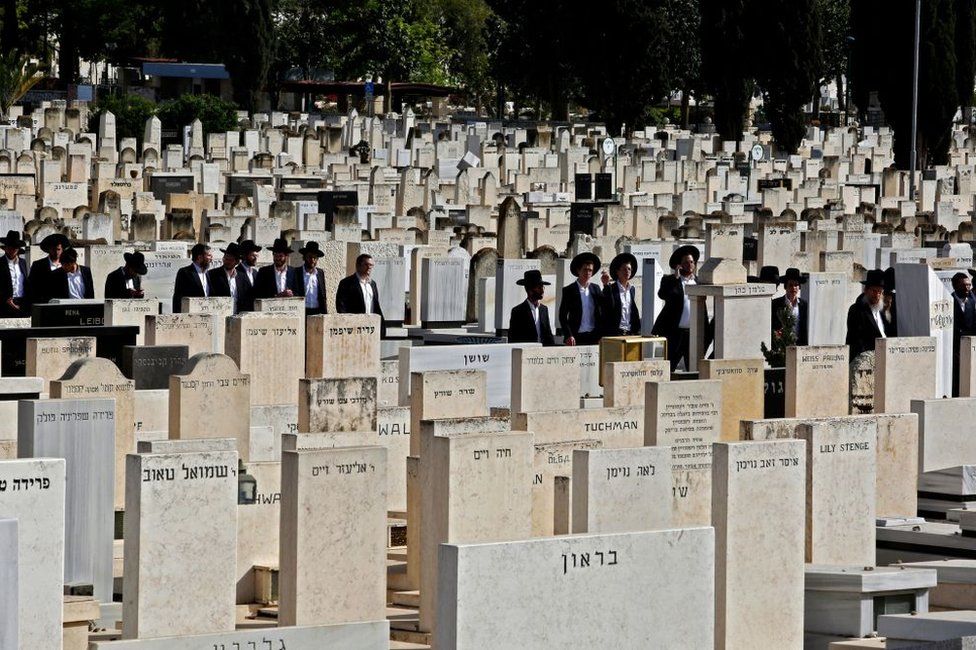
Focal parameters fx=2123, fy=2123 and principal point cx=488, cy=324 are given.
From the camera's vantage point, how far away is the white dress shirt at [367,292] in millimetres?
15271

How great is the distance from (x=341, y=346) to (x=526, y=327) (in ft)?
6.15

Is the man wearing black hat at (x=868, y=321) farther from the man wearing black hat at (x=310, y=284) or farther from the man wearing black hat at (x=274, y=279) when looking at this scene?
the man wearing black hat at (x=274, y=279)

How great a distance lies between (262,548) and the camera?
31.0 ft

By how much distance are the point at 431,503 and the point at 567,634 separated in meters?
1.55

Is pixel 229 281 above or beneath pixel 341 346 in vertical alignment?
above

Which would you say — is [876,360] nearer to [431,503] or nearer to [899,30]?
[431,503]

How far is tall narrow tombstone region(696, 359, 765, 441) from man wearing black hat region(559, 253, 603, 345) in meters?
2.83

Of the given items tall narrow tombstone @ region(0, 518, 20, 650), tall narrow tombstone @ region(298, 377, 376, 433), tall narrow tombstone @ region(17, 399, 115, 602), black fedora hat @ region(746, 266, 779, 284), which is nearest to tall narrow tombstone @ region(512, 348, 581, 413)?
tall narrow tombstone @ region(298, 377, 376, 433)

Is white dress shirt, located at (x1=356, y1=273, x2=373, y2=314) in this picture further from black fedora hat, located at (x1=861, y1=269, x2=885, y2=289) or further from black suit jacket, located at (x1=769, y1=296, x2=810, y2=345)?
black fedora hat, located at (x1=861, y1=269, x2=885, y2=289)

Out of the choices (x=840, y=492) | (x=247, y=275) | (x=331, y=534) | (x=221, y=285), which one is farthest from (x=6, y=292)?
(x=331, y=534)

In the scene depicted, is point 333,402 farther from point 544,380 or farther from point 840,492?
point 840,492

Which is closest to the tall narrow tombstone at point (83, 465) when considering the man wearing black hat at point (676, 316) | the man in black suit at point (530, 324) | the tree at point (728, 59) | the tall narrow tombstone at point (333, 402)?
the tall narrow tombstone at point (333, 402)

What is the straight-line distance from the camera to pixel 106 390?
1070 centimetres

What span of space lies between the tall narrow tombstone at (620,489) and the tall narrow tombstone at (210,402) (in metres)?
2.47
